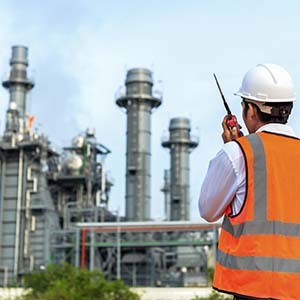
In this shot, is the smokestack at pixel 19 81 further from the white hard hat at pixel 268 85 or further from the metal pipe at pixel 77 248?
the white hard hat at pixel 268 85

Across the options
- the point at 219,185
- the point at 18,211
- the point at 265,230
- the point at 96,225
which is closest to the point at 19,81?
the point at 18,211

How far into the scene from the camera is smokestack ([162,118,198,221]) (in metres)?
43.6

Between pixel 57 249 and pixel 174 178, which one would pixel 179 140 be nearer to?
pixel 174 178

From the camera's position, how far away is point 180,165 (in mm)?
44281

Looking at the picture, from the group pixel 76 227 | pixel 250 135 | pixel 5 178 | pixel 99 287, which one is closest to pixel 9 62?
pixel 5 178

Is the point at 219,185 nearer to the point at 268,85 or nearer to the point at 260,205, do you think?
the point at 260,205

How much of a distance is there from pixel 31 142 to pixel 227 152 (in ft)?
121

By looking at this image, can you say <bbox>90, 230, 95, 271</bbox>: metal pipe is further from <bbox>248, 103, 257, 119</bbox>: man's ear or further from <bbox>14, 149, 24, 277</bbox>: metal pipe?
<bbox>248, 103, 257, 119</bbox>: man's ear

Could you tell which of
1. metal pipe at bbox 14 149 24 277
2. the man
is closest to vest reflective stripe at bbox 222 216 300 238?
the man

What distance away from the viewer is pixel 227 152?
7.73 feet

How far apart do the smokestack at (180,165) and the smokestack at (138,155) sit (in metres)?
5.18

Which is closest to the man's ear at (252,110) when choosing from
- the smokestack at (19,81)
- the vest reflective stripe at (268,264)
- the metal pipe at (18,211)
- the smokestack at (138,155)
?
the vest reflective stripe at (268,264)

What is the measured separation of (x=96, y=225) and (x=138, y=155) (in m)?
4.41

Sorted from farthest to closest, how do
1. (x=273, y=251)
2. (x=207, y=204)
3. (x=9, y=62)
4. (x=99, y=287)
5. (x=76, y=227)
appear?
(x=9, y=62), (x=76, y=227), (x=99, y=287), (x=207, y=204), (x=273, y=251)
